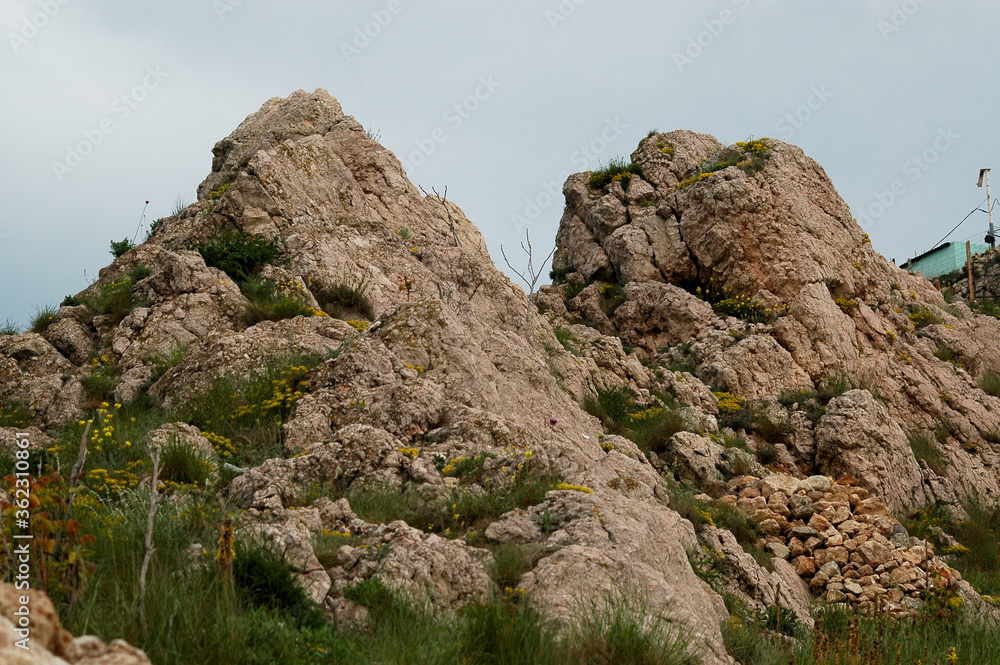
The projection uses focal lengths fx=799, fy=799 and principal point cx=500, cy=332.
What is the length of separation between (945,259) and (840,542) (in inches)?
943

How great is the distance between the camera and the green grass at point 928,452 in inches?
488

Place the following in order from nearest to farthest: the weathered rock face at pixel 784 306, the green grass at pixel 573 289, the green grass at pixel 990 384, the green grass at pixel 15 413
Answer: the green grass at pixel 15 413 < the weathered rock face at pixel 784 306 < the green grass at pixel 990 384 < the green grass at pixel 573 289

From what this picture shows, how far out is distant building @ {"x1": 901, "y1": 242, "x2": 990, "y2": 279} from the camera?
27938mm

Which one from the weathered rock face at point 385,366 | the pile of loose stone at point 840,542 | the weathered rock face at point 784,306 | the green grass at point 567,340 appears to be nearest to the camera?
the weathered rock face at point 385,366

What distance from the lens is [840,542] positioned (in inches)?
351

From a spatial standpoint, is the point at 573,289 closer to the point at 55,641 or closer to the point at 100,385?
the point at 100,385

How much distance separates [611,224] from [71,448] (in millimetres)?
13152

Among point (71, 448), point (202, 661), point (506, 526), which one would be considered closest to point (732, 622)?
point (506, 526)

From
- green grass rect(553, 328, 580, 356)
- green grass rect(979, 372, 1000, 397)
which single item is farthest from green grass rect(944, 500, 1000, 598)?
green grass rect(553, 328, 580, 356)

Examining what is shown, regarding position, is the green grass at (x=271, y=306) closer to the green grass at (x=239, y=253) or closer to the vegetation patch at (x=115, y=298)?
the green grass at (x=239, y=253)

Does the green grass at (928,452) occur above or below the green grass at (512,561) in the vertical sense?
above

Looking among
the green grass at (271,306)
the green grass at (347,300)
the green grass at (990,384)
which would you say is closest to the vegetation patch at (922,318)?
the green grass at (990,384)

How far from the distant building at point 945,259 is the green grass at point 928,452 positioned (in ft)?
55.1

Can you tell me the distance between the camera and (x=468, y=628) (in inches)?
157
